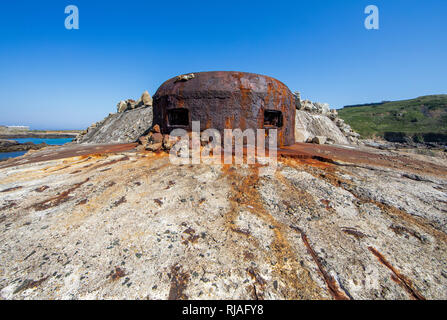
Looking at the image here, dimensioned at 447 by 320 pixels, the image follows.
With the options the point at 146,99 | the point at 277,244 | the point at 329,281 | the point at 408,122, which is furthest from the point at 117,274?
the point at 408,122

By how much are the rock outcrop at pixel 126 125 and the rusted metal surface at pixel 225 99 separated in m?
4.82

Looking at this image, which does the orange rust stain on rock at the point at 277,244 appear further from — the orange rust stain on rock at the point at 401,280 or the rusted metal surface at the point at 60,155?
the rusted metal surface at the point at 60,155

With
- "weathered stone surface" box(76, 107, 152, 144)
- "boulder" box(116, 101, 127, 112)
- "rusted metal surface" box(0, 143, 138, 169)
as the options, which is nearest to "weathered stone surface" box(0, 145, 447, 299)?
"rusted metal surface" box(0, 143, 138, 169)

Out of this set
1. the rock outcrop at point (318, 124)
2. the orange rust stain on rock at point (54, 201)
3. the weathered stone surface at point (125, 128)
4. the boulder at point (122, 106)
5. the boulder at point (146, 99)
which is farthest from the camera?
the boulder at point (122, 106)

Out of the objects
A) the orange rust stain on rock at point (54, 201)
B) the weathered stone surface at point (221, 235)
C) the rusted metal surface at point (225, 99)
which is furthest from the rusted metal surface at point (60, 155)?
the orange rust stain on rock at point (54, 201)

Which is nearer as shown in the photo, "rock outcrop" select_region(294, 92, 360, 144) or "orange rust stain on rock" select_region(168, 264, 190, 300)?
"orange rust stain on rock" select_region(168, 264, 190, 300)

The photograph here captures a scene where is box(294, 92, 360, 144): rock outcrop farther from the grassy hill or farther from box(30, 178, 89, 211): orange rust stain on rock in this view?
the grassy hill

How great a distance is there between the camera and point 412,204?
218 cm

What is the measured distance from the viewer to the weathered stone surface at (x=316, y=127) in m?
8.49

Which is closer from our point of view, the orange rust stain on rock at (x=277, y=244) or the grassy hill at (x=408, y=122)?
the orange rust stain on rock at (x=277, y=244)

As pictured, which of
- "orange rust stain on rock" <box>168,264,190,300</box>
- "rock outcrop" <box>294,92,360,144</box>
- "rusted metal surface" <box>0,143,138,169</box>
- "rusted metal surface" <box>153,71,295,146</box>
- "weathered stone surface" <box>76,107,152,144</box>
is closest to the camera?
"orange rust stain on rock" <box>168,264,190,300</box>

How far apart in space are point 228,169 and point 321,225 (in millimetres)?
1378

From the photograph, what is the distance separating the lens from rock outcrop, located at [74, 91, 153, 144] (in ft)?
27.2

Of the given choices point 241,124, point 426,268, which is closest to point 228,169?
point 241,124
